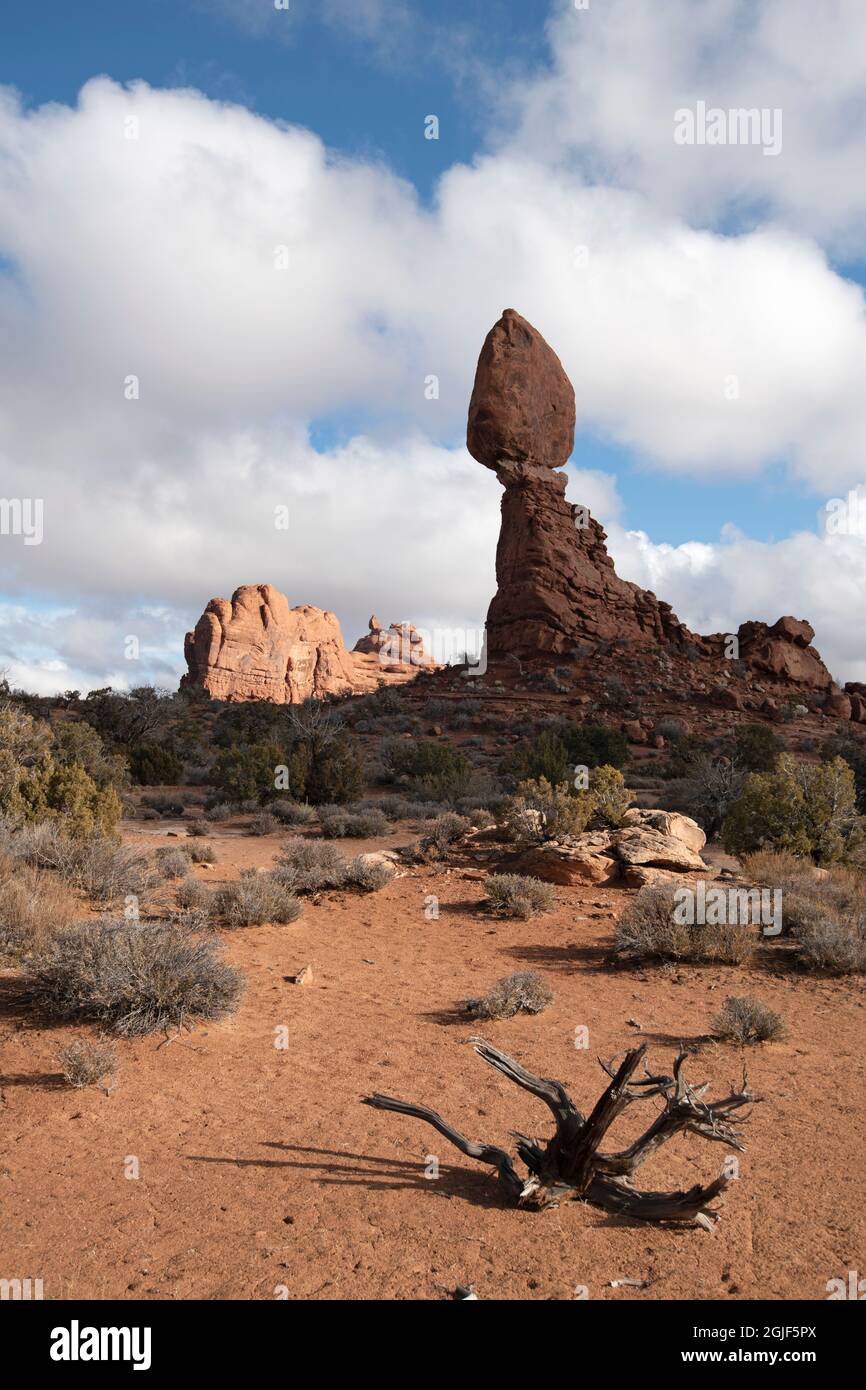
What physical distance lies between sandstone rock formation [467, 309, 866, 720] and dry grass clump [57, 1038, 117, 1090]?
105 feet

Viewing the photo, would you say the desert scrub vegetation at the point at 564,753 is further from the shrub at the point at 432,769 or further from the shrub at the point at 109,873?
the shrub at the point at 109,873

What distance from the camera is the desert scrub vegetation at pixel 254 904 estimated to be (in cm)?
838

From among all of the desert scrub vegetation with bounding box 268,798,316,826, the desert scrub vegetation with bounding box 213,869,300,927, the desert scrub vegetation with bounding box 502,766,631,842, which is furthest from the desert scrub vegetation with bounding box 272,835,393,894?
the desert scrub vegetation with bounding box 268,798,316,826

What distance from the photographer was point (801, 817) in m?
11.5

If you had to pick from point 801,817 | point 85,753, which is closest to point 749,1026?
point 801,817

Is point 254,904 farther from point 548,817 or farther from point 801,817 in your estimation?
point 801,817

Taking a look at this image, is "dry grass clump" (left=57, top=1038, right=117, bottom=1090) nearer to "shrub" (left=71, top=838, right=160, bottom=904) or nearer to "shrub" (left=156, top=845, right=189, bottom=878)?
"shrub" (left=71, top=838, right=160, bottom=904)

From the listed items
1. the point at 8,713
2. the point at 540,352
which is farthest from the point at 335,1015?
the point at 540,352

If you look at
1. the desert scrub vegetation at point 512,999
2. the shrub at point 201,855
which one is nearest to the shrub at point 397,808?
the shrub at point 201,855

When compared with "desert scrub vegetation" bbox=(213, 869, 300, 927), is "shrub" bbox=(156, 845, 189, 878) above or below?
above

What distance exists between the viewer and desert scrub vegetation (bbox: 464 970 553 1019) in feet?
20.6

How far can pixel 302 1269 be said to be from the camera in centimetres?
318
